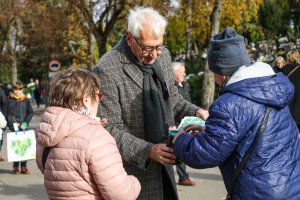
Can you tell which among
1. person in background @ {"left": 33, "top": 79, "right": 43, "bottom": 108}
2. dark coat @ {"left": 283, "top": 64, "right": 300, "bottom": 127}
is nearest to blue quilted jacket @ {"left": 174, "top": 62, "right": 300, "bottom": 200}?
dark coat @ {"left": 283, "top": 64, "right": 300, "bottom": 127}

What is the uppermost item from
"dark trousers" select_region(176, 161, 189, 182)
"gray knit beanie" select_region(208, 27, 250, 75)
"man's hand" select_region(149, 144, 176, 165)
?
"gray knit beanie" select_region(208, 27, 250, 75)

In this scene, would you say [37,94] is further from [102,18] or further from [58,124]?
[58,124]

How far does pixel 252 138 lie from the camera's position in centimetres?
266

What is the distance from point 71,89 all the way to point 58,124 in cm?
19

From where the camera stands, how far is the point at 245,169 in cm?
266

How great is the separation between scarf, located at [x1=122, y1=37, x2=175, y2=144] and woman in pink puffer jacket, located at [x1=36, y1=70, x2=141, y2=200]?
448 millimetres

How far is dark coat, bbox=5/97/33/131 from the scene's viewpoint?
409 inches

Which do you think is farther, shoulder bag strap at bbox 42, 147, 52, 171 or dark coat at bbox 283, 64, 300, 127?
dark coat at bbox 283, 64, 300, 127

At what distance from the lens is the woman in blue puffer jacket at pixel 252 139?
2.64 meters

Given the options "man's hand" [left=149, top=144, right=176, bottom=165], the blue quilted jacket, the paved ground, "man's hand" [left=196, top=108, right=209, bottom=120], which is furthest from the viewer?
the paved ground

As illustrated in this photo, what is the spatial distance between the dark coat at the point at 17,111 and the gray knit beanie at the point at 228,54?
8044 millimetres

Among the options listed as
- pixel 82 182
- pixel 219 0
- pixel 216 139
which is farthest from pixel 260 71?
pixel 219 0

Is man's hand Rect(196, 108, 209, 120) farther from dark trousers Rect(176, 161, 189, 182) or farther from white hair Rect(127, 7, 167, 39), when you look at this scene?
dark trousers Rect(176, 161, 189, 182)

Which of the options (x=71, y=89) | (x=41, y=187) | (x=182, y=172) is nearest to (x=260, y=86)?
(x=71, y=89)
